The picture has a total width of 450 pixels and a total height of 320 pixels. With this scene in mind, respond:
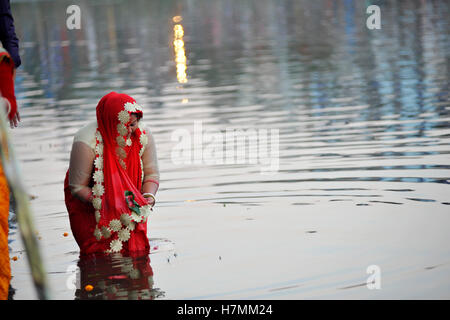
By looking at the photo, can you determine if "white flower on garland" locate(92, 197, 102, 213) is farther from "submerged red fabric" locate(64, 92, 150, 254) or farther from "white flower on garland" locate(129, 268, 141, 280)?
"white flower on garland" locate(129, 268, 141, 280)

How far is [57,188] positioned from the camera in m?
8.43

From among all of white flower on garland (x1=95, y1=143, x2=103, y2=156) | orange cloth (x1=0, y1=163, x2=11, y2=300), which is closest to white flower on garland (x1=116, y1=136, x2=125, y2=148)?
white flower on garland (x1=95, y1=143, x2=103, y2=156)

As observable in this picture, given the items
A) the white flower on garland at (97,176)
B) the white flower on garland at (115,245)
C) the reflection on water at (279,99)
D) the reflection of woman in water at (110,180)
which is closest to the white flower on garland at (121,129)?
the reflection of woman in water at (110,180)

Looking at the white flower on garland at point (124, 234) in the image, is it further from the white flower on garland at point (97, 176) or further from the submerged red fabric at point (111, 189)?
the white flower on garland at point (97, 176)

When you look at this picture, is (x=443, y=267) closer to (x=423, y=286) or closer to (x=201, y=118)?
(x=423, y=286)

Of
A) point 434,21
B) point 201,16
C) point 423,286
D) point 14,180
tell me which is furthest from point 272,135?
point 201,16

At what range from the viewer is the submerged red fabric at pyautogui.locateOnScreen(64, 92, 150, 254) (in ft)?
19.0

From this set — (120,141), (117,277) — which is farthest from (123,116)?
(117,277)

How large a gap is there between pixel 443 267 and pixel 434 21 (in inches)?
831

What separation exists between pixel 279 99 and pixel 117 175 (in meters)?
7.53

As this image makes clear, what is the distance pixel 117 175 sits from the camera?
5.91 meters

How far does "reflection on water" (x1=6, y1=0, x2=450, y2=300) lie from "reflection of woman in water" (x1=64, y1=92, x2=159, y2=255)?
145 centimetres

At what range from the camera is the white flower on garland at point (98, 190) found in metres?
5.86

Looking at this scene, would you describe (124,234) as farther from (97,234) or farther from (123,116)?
(123,116)
